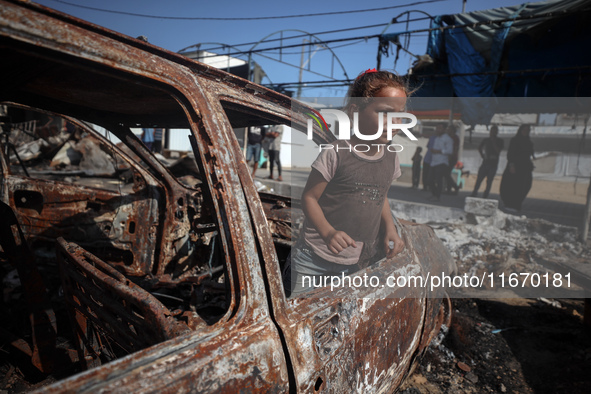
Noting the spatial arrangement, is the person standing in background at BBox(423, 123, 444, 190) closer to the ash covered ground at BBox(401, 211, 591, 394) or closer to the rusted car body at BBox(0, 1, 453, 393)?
the ash covered ground at BBox(401, 211, 591, 394)

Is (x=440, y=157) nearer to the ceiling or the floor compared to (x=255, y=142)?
nearer to the floor

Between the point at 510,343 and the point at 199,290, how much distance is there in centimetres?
270

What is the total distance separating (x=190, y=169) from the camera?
7484mm

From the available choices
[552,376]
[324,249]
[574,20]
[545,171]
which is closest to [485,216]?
[574,20]

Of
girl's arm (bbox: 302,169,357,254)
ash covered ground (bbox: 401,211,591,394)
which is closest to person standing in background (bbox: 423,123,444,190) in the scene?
ash covered ground (bbox: 401,211,591,394)

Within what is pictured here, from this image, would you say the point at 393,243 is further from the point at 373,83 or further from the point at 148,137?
the point at 148,137

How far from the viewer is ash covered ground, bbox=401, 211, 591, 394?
7.97ft

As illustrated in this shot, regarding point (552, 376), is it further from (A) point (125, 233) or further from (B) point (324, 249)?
(A) point (125, 233)

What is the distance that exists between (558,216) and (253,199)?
9487 millimetres

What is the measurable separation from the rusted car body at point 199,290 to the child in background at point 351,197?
0.64ft

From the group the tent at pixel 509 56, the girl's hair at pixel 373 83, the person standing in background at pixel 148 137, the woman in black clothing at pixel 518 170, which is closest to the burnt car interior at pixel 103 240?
the girl's hair at pixel 373 83

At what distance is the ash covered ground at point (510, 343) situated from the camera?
243cm

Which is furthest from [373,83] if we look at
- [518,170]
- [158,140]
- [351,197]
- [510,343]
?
[158,140]

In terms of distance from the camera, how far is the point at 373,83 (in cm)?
185
